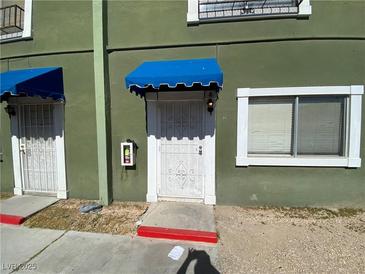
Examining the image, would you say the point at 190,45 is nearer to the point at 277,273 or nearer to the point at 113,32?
the point at 113,32

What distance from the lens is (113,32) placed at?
5.43 m

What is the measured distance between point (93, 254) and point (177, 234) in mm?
1360

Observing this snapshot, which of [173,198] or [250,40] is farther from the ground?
[250,40]

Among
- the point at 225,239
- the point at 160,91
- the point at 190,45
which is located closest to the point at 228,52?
the point at 190,45

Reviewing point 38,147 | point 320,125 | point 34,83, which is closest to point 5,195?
point 38,147

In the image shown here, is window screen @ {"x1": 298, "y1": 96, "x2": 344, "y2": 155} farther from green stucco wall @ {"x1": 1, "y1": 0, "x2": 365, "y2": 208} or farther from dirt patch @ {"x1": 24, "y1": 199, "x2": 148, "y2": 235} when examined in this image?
dirt patch @ {"x1": 24, "y1": 199, "x2": 148, "y2": 235}

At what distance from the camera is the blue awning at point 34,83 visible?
4.69 metres

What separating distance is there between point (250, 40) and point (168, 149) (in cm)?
302

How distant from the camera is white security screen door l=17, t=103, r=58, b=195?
5.91m

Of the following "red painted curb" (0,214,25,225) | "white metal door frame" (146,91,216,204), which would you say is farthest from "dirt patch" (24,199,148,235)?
"white metal door frame" (146,91,216,204)

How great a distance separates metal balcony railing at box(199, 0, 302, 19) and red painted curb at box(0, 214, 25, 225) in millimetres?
5711

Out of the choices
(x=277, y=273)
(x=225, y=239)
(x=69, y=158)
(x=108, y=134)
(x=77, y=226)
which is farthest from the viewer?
(x=69, y=158)

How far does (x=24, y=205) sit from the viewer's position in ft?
17.7

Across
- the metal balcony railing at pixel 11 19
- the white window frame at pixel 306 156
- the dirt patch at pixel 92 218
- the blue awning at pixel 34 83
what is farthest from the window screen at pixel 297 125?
the metal balcony railing at pixel 11 19
